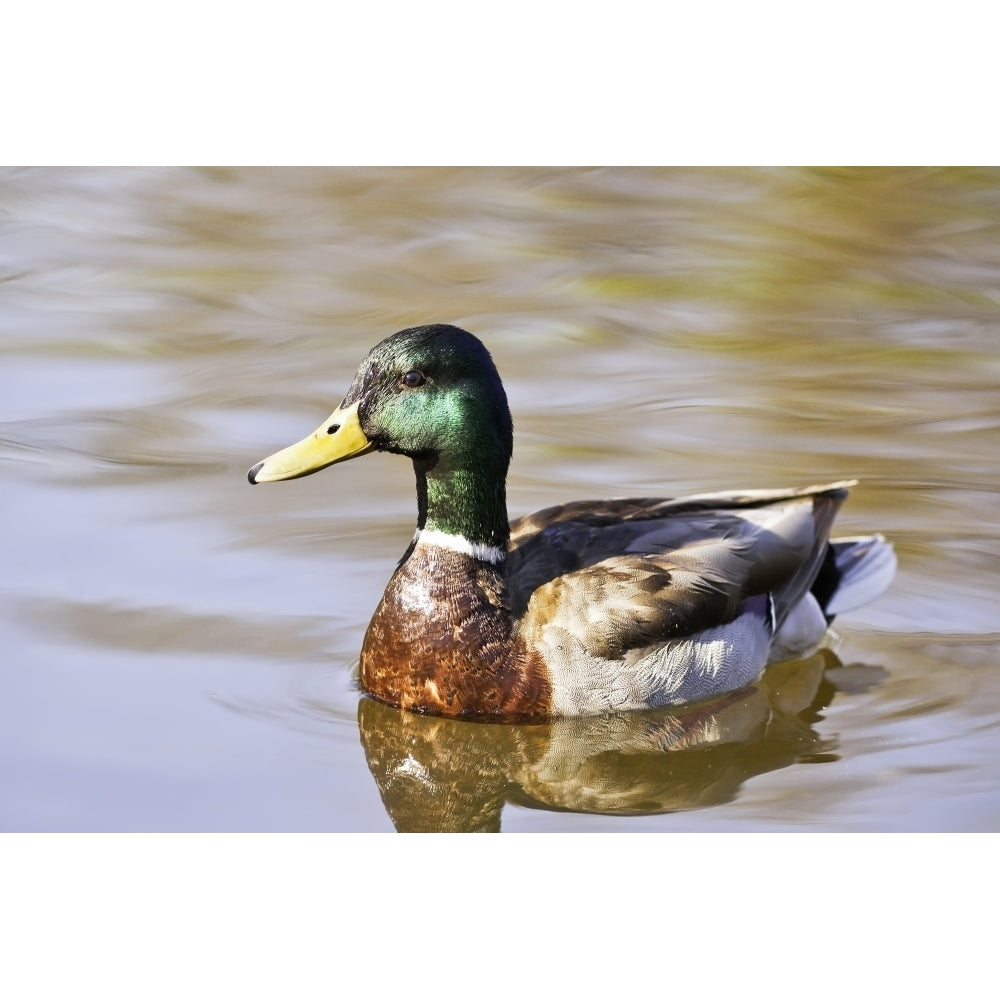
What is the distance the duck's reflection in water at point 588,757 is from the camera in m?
4.51

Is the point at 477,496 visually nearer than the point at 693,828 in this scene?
No

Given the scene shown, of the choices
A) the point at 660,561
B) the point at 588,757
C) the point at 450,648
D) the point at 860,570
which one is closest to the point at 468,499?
the point at 450,648

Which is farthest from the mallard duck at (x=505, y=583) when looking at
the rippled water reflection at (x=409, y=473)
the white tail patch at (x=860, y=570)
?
the white tail patch at (x=860, y=570)

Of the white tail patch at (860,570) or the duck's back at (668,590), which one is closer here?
the duck's back at (668,590)

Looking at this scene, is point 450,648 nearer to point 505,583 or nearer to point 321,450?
point 505,583

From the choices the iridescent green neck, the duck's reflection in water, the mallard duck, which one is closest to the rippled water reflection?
the duck's reflection in water

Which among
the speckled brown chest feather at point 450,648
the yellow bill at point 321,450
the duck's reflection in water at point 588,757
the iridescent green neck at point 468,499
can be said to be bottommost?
the duck's reflection in water at point 588,757

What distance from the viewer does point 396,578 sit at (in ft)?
17.0

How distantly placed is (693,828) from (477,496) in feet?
4.12

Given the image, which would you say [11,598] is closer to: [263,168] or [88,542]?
[88,542]

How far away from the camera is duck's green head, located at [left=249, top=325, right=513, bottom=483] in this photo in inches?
193

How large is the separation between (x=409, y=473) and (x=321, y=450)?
5.93ft

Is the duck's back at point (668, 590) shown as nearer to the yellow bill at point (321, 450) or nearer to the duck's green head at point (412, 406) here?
the duck's green head at point (412, 406)
